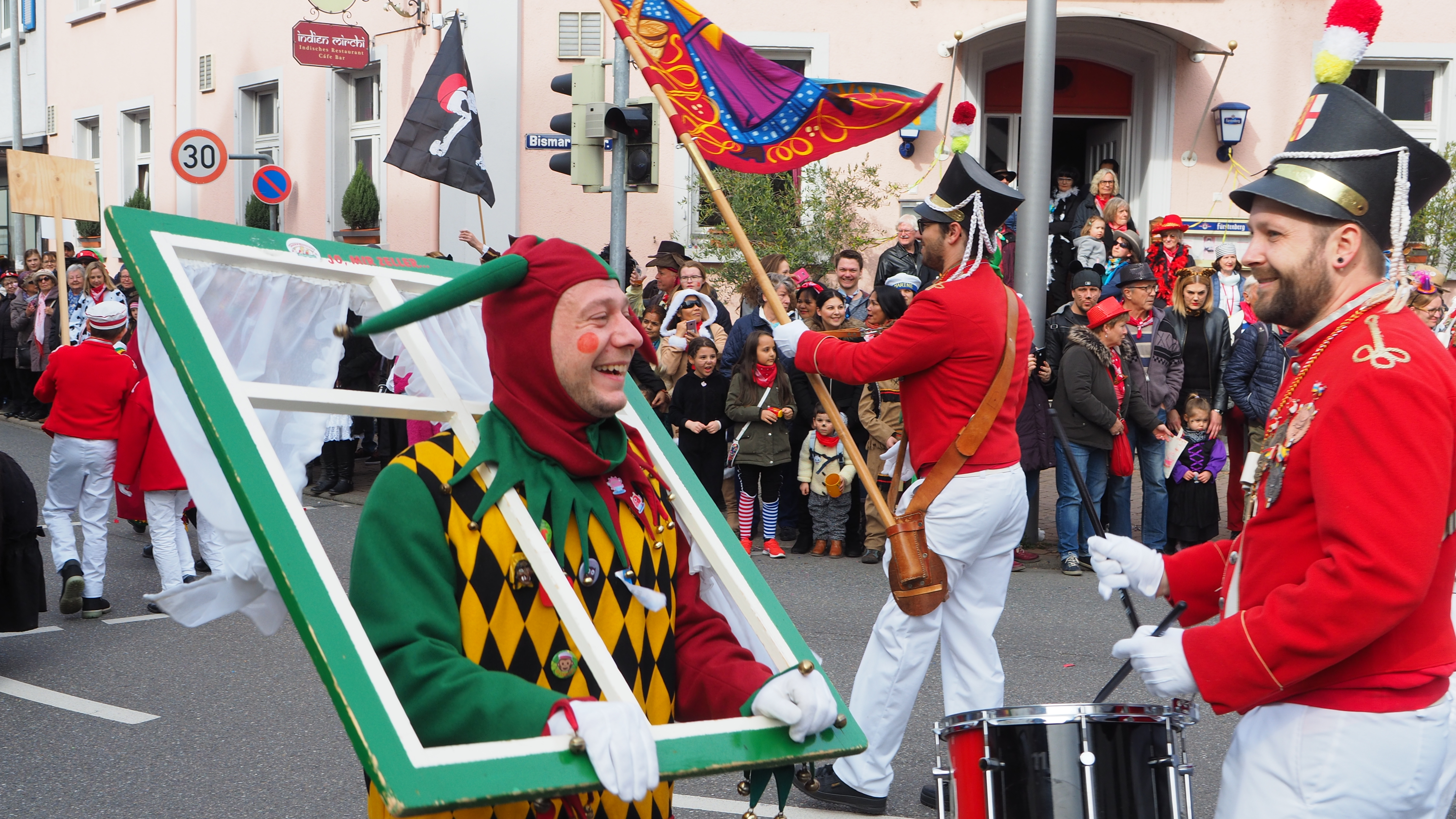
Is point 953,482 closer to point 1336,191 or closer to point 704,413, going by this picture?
point 1336,191

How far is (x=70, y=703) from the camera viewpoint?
5.67 m

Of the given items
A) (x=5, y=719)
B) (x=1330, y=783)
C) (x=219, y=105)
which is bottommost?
(x=5, y=719)

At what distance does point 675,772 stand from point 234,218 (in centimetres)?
1975

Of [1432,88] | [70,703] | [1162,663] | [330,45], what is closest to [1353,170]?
[1162,663]

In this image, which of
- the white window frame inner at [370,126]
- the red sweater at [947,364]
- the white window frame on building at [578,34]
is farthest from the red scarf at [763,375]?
the white window frame inner at [370,126]

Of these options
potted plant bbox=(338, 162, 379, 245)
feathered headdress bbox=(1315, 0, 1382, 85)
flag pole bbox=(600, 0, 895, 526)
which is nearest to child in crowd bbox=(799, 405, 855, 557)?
flag pole bbox=(600, 0, 895, 526)

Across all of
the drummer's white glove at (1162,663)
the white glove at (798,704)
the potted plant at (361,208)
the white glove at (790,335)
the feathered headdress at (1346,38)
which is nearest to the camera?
the white glove at (798,704)

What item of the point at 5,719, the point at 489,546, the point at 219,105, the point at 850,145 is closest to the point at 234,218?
the point at 219,105

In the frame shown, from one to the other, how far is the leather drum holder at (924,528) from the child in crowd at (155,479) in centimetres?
484

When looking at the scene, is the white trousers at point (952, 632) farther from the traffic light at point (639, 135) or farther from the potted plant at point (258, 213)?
the potted plant at point (258, 213)

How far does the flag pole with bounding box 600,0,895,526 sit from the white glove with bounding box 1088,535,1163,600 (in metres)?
1.40

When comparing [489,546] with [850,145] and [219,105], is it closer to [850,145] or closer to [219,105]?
[850,145]

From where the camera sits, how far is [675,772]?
6.24 ft

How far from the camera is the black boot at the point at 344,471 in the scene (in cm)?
1130
